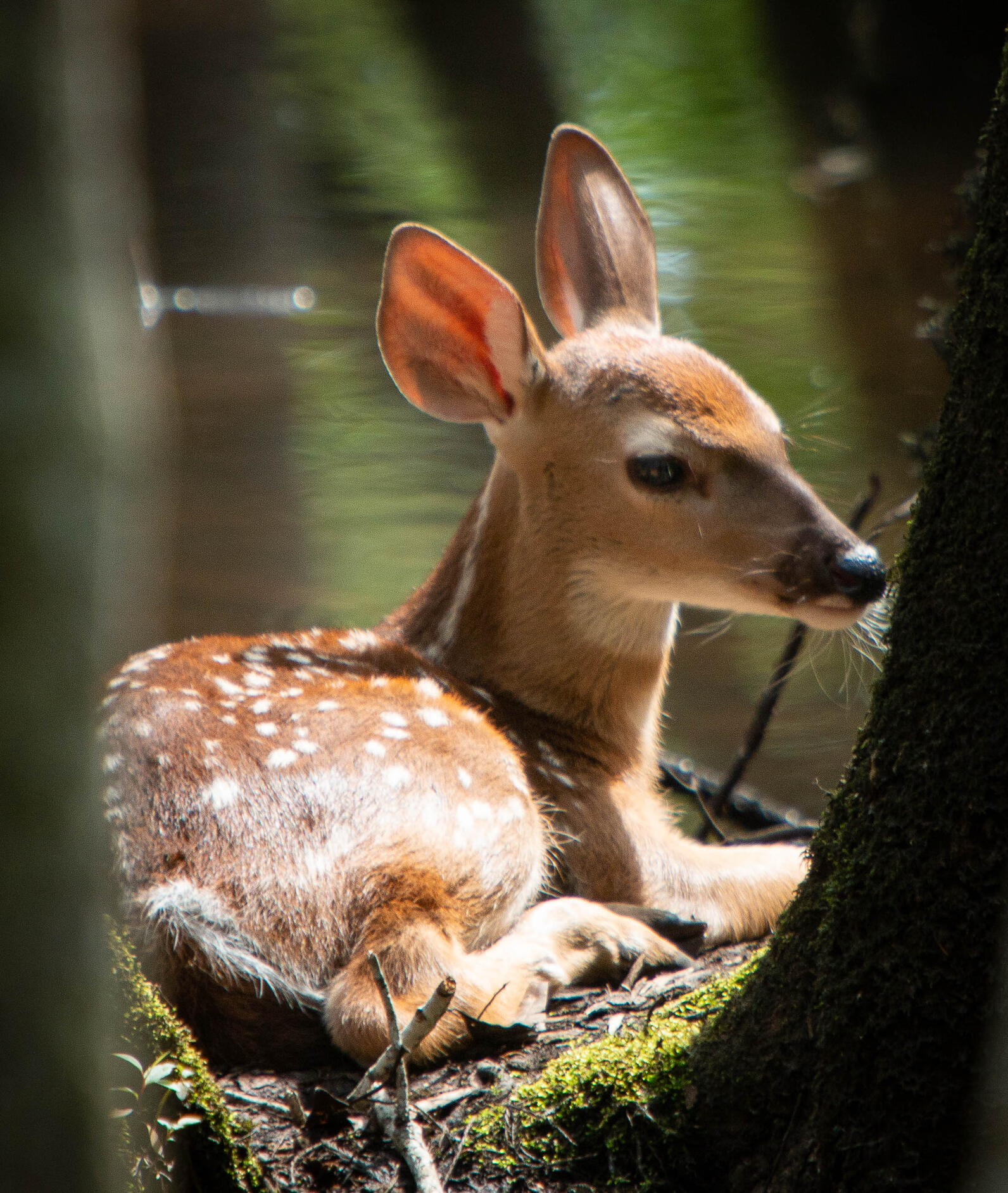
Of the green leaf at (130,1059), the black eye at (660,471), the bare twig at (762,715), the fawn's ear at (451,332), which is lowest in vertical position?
the bare twig at (762,715)

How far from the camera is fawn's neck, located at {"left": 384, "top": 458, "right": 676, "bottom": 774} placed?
12.3 ft

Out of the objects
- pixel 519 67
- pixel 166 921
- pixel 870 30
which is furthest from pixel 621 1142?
pixel 870 30

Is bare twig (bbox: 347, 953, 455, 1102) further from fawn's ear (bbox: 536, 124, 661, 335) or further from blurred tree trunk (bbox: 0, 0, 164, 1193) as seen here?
fawn's ear (bbox: 536, 124, 661, 335)

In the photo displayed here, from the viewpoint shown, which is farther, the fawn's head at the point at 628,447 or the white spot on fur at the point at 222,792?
the fawn's head at the point at 628,447

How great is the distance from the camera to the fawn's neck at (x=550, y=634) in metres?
3.75

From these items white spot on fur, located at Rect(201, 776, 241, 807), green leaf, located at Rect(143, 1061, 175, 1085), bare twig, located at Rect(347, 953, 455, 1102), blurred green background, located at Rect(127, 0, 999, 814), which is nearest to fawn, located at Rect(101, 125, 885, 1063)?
white spot on fur, located at Rect(201, 776, 241, 807)

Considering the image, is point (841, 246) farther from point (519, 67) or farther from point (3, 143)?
point (3, 143)

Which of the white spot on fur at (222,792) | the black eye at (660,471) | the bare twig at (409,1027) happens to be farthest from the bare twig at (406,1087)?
the black eye at (660,471)

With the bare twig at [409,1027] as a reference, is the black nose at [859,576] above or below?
above

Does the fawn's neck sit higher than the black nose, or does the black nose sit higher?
the black nose

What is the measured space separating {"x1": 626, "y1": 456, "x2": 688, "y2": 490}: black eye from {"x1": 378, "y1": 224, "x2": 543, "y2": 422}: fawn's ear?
42 centimetres

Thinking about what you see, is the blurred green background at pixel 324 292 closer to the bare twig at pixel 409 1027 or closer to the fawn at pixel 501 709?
the fawn at pixel 501 709

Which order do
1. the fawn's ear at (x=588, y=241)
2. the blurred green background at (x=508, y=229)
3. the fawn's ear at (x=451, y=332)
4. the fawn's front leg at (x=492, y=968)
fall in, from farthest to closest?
the blurred green background at (x=508, y=229)
the fawn's ear at (x=588, y=241)
the fawn's ear at (x=451, y=332)
the fawn's front leg at (x=492, y=968)

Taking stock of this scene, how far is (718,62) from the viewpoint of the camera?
17891 mm
